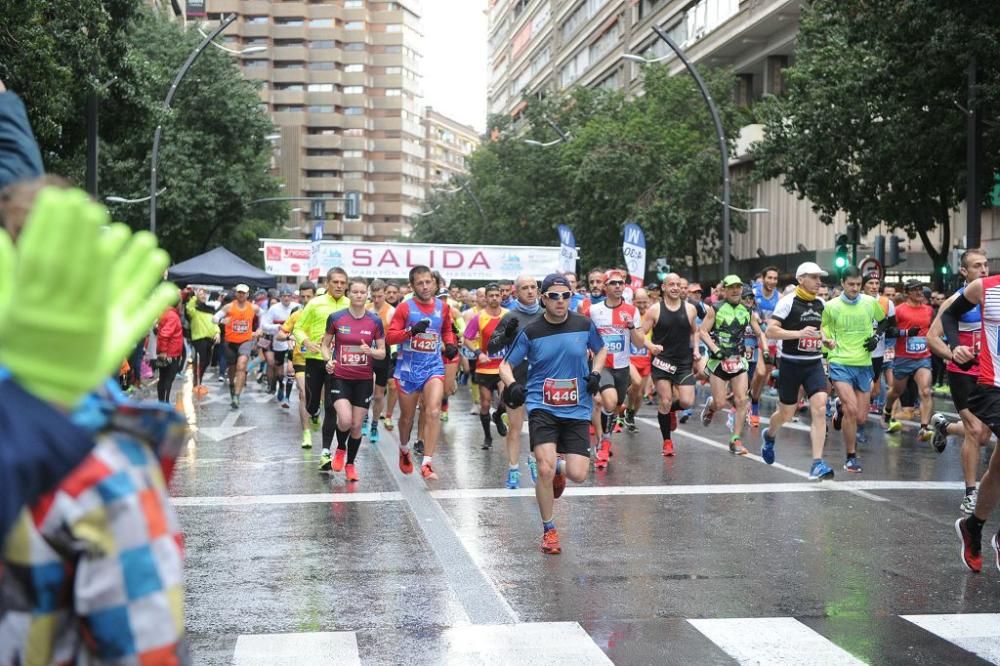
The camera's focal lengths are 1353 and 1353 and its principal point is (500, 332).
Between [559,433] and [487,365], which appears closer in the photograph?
[559,433]

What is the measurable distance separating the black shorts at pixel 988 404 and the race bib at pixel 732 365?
6.85m

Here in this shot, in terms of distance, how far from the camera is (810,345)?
12.6m

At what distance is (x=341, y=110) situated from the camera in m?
145

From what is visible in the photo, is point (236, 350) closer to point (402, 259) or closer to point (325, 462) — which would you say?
point (325, 462)

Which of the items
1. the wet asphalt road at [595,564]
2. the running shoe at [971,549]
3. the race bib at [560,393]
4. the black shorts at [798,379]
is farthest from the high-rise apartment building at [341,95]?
the running shoe at [971,549]

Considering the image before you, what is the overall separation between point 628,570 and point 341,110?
140899 mm

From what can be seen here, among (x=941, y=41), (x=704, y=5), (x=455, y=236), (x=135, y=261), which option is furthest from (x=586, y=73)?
(x=135, y=261)

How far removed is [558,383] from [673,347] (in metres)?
5.77

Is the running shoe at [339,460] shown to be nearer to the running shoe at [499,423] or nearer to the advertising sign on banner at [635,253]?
the running shoe at [499,423]

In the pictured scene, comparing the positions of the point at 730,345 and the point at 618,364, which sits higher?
the point at 730,345

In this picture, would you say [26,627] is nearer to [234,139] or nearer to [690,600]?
[690,600]

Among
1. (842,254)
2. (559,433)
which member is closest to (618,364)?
(559,433)

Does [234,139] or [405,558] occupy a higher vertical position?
[234,139]

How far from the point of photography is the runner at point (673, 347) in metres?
14.6
